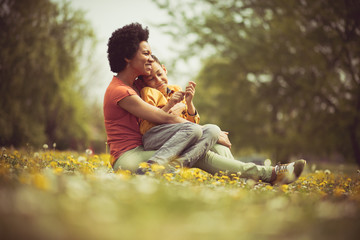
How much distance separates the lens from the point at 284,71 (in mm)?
13055

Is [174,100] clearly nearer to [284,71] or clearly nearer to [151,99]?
[151,99]

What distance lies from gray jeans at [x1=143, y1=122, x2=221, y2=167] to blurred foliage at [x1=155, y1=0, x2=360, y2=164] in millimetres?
7834

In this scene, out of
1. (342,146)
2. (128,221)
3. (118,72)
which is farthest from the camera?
(342,146)

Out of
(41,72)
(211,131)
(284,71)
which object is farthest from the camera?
(41,72)

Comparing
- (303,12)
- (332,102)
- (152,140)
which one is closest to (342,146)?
(332,102)

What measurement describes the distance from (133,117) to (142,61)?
72 centimetres

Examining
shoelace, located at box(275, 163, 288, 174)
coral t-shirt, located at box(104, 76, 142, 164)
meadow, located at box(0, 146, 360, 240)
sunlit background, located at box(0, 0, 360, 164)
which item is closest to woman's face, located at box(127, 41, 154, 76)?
coral t-shirt, located at box(104, 76, 142, 164)

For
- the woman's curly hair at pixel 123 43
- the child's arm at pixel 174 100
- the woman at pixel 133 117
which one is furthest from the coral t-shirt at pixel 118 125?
the child's arm at pixel 174 100

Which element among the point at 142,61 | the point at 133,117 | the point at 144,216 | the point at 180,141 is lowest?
the point at 144,216

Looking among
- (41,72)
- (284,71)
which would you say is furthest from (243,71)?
(41,72)

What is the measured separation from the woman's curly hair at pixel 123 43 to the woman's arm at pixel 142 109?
0.61 metres

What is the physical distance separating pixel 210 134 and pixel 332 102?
9.02 m

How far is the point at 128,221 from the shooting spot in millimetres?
1419

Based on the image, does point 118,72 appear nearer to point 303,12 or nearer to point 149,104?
point 149,104
